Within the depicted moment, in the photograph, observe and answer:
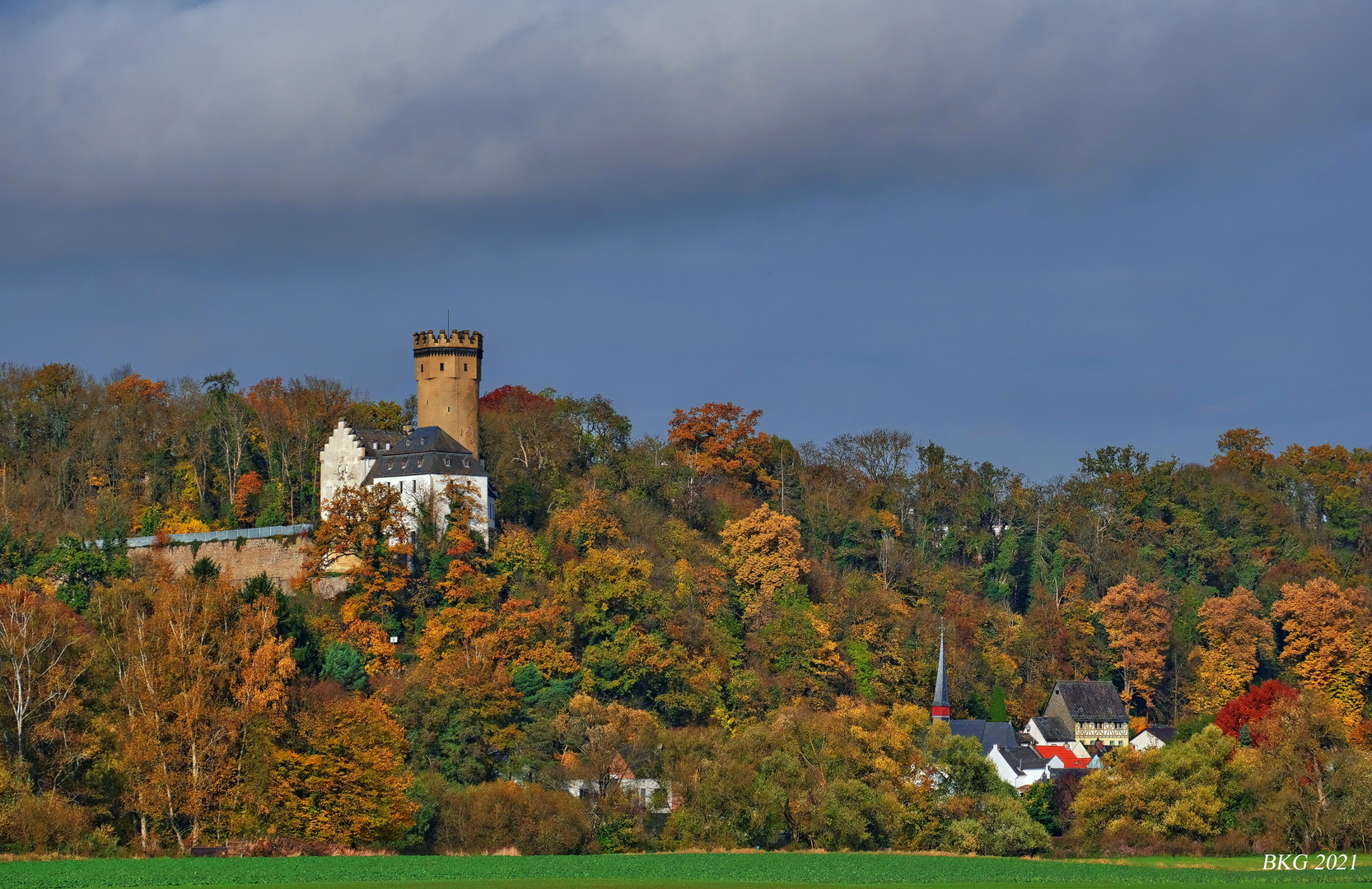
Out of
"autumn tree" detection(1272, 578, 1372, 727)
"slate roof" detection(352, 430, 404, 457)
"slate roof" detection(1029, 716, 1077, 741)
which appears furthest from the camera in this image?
"autumn tree" detection(1272, 578, 1372, 727)

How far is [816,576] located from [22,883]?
5045 centimetres

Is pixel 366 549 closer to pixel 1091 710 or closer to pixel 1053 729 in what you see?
pixel 1053 729

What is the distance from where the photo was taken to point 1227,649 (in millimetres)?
87375

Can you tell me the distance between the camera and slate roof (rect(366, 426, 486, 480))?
80625mm

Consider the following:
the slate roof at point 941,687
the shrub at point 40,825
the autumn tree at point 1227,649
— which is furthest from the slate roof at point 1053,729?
the shrub at point 40,825

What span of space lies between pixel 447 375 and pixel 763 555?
1714cm

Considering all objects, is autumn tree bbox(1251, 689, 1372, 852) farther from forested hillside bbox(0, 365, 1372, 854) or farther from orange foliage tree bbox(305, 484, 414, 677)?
orange foliage tree bbox(305, 484, 414, 677)

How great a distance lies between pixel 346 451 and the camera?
8325 centimetres

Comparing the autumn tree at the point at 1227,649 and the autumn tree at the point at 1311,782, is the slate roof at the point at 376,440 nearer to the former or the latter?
the autumn tree at the point at 1227,649

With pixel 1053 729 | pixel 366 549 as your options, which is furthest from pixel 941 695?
pixel 366 549

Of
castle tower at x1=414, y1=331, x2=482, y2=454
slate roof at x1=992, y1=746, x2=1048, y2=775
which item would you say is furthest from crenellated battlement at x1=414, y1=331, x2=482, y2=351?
slate roof at x1=992, y1=746, x2=1048, y2=775

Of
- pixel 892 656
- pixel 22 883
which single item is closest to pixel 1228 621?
pixel 892 656

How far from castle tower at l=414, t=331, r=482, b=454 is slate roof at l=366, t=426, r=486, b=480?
12.5 ft

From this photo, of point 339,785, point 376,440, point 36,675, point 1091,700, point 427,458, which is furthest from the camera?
point 1091,700
